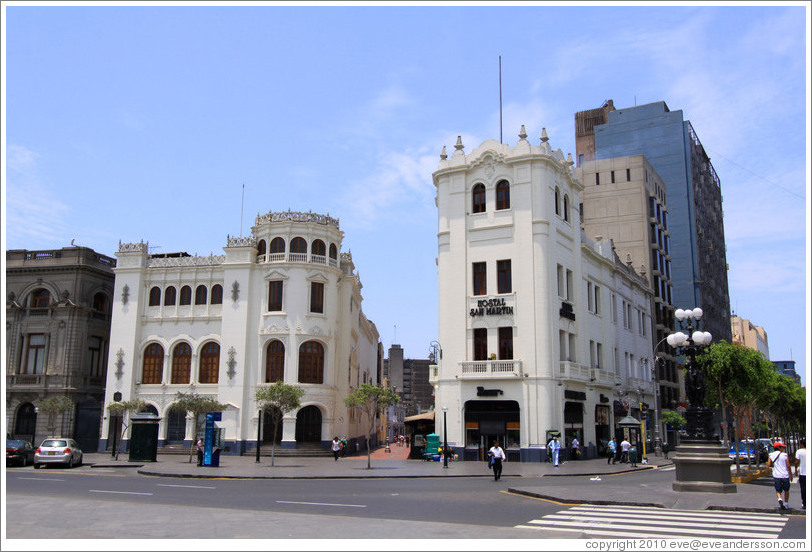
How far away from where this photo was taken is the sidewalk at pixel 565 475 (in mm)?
19156

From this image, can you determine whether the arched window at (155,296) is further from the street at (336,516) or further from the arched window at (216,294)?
the street at (336,516)

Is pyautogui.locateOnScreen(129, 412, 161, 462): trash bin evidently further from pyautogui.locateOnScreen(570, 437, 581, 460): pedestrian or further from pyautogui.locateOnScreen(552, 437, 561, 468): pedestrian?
pyautogui.locateOnScreen(570, 437, 581, 460): pedestrian

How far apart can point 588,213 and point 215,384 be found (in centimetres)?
4686

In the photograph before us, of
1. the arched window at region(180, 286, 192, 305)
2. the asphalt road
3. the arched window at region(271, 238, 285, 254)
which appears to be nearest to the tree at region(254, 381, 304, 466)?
the arched window at region(271, 238, 285, 254)

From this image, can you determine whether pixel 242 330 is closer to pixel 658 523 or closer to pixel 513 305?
pixel 513 305

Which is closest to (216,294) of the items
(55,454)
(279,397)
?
(279,397)

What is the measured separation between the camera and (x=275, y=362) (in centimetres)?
4944

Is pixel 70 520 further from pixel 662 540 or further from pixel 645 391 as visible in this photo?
pixel 645 391

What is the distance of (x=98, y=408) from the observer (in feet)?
168

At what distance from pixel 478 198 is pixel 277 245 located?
602 inches

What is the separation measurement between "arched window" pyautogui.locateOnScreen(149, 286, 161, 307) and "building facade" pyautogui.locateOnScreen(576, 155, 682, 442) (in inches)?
1814

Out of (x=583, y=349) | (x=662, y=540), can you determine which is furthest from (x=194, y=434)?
(x=662, y=540)

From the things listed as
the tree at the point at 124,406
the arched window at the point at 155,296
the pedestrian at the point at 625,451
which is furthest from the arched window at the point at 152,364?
the pedestrian at the point at 625,451

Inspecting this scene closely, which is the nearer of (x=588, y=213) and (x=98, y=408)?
(x=98, y=408)
